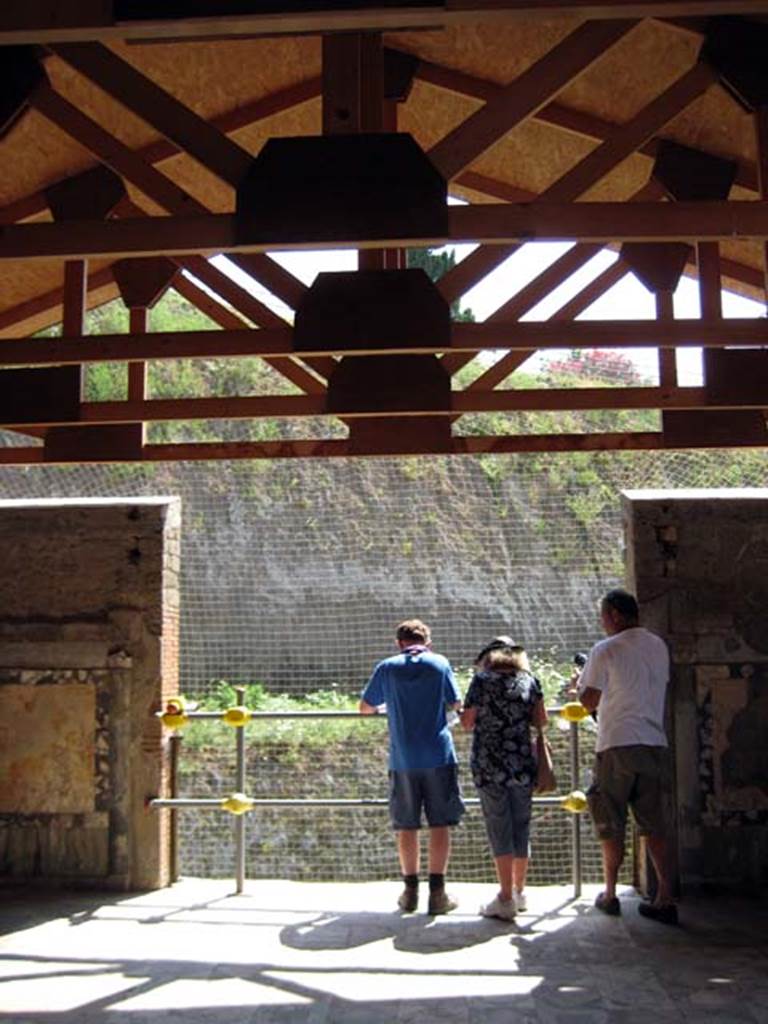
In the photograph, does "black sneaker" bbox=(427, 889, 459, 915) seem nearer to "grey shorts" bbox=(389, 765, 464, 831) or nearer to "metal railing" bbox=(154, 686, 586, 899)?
"grey shorts" bbox=(389, 765, 464, 831)

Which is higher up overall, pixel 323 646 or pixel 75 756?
pixel 323 646

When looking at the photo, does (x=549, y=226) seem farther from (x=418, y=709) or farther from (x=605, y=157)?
(x=418, y=709)

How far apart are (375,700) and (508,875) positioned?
3.59 ft

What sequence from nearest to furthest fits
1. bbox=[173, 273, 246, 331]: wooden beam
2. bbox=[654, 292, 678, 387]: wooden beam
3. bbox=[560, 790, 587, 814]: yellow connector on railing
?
bbox=[560, 790, 587, 814]: yellow connector on railing → bbox=[654, 292, 678, 387]: wooden beam → bbox=[173, 273, 246, 331]: wooden beam

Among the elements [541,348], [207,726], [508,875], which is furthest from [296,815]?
[541,348]

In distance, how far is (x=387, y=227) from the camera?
12.3 ft

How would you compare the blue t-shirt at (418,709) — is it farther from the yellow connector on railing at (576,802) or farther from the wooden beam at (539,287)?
the wooden beam at (539,287)

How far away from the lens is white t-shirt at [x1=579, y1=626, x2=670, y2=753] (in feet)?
17.0

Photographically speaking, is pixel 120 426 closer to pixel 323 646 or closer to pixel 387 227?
pixel 387 227

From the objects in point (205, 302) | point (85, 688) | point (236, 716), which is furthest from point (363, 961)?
point (205, 302)

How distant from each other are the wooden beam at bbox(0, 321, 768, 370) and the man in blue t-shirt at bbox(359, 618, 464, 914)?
1.70 meters

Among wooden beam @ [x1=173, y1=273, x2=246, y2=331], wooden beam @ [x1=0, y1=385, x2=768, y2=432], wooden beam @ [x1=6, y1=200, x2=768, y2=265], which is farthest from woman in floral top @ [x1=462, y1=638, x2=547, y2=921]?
wooden beam @ [x1=173, y1=273, x2=246, y2=331]

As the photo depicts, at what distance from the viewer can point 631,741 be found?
5.18m

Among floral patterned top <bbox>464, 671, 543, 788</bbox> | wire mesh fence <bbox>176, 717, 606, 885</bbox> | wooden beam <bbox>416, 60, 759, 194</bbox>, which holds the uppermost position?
wooden beam <bbox>416, 60, 759, 194</bbox>
